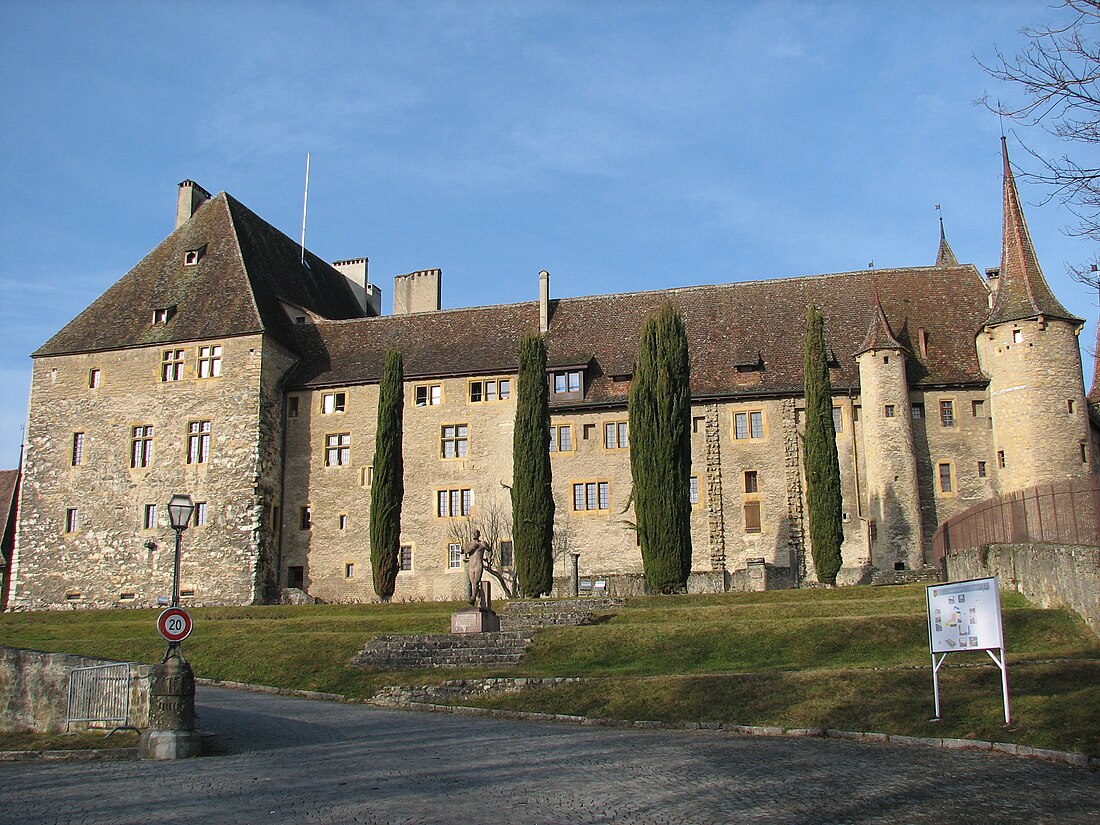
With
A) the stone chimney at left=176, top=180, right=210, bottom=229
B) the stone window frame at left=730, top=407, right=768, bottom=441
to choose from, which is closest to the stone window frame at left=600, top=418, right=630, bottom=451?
the stone window frame at left=730, top=407, right=768, bottom=441

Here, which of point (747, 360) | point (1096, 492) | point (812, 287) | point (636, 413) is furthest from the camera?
point (812, 287)

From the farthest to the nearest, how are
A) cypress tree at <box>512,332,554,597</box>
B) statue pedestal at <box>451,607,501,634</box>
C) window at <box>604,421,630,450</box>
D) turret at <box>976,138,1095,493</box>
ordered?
window at <box>604,421,630,450</box>
turret at <box>976,138,1095,493</box>
cypress tree at <box>512,332,554,597</box>
statue pedestal at <box>451,607,501,634</box>

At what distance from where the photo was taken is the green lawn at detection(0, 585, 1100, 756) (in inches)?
635

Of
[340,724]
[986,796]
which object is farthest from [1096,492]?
[340,724]

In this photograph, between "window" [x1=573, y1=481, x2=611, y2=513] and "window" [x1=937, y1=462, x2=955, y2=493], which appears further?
"window" [x1=573, y1=481, x2=611, y2=513]

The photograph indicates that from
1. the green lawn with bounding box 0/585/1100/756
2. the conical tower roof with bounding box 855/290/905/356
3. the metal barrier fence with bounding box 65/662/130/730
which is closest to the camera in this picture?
the green lawn with bounding box 0/585/1100/756

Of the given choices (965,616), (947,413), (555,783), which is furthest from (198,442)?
(555,783)

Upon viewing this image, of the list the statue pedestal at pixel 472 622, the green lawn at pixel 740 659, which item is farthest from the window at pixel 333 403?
the statue pedestal at pixel 472 622

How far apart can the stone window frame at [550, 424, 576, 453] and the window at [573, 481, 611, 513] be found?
1.49m

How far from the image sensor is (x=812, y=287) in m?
45.0

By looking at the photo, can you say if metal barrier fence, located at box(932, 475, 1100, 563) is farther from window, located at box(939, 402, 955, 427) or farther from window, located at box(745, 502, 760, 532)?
window, located at box(745, 502, 760, 532)

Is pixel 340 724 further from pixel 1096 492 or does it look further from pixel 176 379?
pixel 176 379

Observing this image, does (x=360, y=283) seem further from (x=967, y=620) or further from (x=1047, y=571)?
(x=967, y=620)

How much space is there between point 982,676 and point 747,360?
83.0 ft
